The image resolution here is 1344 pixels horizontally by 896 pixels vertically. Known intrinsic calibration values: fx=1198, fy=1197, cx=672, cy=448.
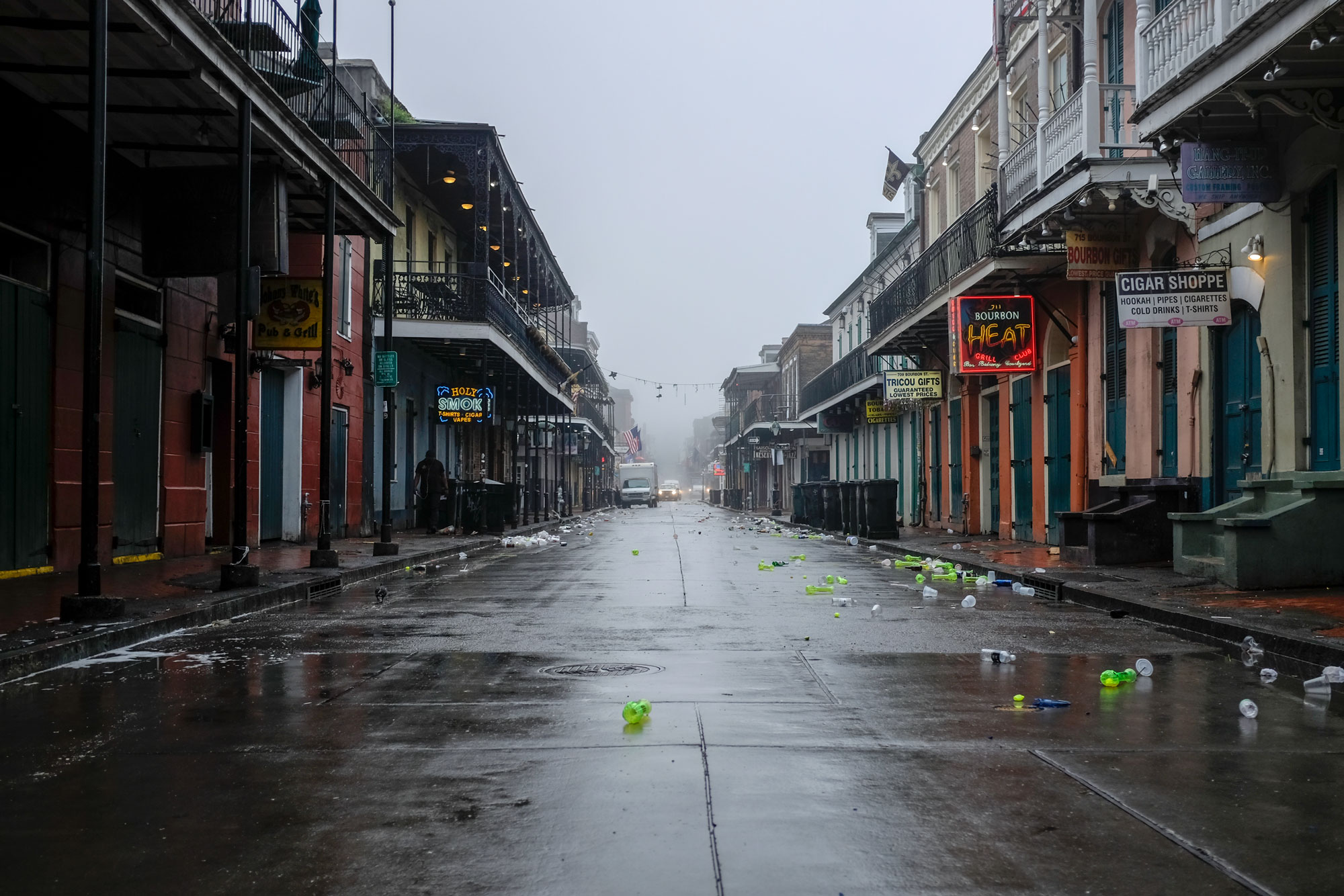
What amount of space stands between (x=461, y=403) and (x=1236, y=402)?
17.1 metres

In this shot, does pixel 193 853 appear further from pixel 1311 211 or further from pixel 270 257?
pixel 1311 211

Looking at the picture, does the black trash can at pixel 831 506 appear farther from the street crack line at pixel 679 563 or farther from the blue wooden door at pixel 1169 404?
the blue wooden door at pixel 1169 404

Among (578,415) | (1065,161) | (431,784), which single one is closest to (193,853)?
(431,784)

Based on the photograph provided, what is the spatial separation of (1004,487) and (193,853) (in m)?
20.9

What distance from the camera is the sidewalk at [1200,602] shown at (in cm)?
730

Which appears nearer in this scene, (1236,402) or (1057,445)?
(1236,402)

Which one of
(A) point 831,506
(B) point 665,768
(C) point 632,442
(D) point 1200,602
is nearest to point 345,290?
(A) point 831,506

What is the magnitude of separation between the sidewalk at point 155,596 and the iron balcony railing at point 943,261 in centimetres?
1022

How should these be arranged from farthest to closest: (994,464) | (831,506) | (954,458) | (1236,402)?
(831,506), (954,458), (994,464), (1236,402)

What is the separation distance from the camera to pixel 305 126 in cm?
1270

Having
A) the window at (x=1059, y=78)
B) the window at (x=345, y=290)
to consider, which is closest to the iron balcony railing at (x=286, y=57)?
the window at (x=345, y=290)

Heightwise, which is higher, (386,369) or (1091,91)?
(1091,91)

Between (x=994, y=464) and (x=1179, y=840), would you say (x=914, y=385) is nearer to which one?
(x=994, y=464)

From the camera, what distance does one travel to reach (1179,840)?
3.54 meters
